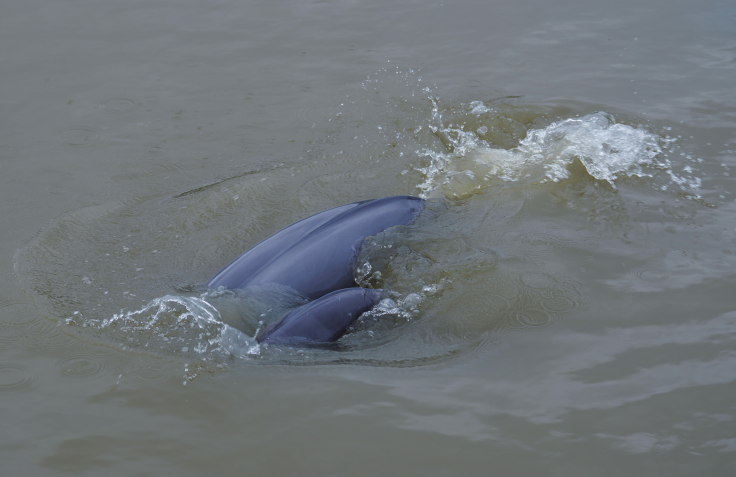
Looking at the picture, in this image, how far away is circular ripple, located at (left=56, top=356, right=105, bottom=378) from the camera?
2.33 meters

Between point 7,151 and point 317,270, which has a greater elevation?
point 7,151

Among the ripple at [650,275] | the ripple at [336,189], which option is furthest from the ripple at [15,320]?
the ripple at [650,275]

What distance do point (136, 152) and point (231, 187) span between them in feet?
2.93

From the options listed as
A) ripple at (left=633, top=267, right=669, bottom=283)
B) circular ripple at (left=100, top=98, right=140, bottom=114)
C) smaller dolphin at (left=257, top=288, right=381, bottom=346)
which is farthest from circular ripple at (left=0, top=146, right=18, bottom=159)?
ripple at (left=633, top=267, right=669, bottom=283)

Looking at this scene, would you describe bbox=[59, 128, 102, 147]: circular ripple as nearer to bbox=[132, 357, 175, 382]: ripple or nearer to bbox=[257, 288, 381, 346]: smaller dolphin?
bbox=[132, 357, 175, 382]: ripple

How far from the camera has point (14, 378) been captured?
91.2 inches

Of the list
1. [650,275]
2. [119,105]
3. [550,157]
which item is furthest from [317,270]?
[119,105]

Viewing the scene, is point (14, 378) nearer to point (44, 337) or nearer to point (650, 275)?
point (44, 337)

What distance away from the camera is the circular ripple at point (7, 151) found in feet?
13.6

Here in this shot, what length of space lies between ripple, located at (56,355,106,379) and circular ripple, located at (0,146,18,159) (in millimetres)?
2392

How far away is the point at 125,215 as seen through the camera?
3.65 meters

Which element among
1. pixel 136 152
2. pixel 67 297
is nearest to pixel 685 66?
pixel 136 152

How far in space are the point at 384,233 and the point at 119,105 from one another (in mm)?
2976

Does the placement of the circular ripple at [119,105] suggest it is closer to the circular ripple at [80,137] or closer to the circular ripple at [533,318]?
the circular ripple at [80,137]
